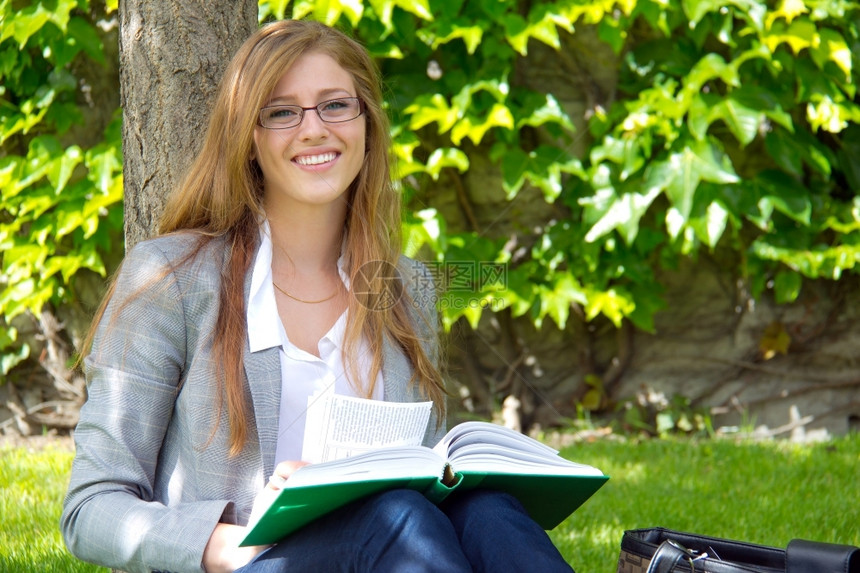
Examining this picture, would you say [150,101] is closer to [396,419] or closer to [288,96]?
[288,96]

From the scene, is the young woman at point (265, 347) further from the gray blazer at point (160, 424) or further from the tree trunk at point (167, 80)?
the tree trunk at point (167, 80)

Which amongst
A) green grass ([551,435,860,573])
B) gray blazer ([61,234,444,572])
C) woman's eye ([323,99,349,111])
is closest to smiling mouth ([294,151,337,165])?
woman's eye ([323,99,349,111])

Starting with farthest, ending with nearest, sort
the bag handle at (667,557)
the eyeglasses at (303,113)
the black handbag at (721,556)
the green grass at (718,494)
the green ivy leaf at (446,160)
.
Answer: the green ivy leaf at (446,160) < the green grass at (718,494) < the eyeglasses at (303,113) < the bag handle at (667,557) < the black handbag at (721,556)

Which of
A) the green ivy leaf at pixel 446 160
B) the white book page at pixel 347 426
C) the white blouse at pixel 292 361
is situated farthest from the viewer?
the green ivy leaf at pixel 446 160

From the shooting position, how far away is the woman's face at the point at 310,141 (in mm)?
1916

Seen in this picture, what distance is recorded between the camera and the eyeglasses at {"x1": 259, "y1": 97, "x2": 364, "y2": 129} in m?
1.91

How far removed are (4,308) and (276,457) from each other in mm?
2457

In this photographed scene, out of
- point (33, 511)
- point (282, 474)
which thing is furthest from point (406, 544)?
point (33, 511)

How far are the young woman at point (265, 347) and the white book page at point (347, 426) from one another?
0.28 ft

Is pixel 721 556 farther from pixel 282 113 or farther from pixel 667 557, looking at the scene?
pixel 282 113

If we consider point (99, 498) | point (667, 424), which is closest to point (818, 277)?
point (667, 424)

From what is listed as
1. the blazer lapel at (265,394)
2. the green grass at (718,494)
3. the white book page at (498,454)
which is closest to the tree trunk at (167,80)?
the blazer lapel at (265,394)

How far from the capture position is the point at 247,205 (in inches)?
77.3

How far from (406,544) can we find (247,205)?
877 mm
